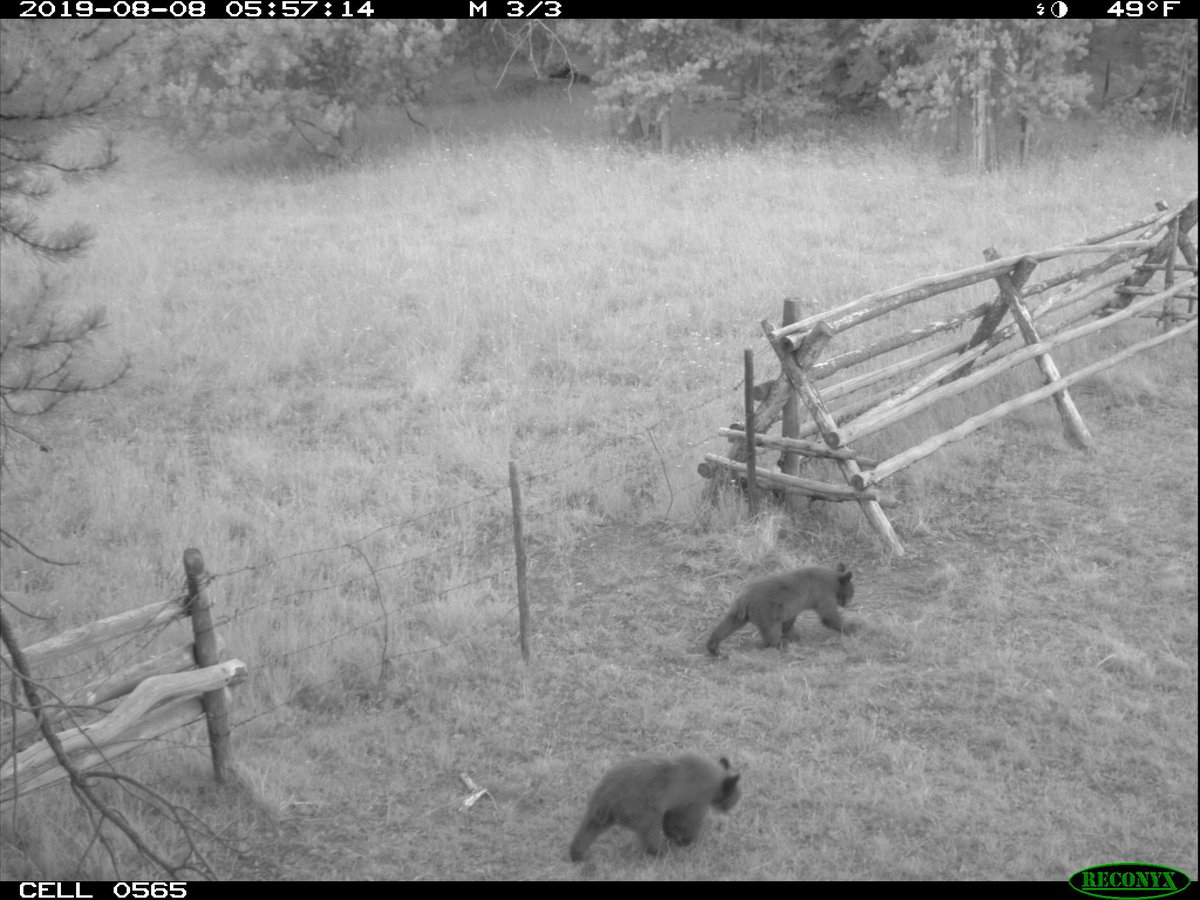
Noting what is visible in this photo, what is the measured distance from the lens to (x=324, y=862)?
16.0ft

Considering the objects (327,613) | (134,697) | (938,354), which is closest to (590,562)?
(327,613)

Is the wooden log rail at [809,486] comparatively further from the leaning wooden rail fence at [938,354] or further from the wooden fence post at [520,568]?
the wooden fence post at [520,568]

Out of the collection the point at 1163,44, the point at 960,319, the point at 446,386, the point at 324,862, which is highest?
the point at 1163,44

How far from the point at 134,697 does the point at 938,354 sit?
6690 millimetres

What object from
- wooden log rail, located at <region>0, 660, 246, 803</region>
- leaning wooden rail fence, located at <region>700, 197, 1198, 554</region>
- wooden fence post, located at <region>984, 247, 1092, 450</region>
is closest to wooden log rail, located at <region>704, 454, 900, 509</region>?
leaning wooden rail fence, located at <region>700, 197, 1198, 554</region>

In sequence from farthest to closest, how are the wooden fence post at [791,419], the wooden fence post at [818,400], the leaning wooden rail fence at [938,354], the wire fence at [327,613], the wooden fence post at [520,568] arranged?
1. the wooden fence post at [791,419]
2. the leaning wooden rail fence at [938,354]
3. the wooden fence post at [818,400]
4. the wooden fence post at [520,568]
5. the wire fence at [327,613]


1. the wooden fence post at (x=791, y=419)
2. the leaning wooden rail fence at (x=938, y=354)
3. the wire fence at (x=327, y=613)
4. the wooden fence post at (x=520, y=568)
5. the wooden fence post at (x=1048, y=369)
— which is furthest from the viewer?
the wooden fence post at (x=1048, y=369)

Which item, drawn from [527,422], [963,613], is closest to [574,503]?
[527,422]

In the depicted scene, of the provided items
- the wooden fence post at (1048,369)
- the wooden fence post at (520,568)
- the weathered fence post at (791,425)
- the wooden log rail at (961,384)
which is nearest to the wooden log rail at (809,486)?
the weathered fence post at (791,425)

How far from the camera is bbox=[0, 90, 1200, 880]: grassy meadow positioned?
16.4 ft

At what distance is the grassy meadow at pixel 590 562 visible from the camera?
501 centimetres

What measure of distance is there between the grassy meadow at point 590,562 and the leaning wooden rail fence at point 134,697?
1.16 ft
